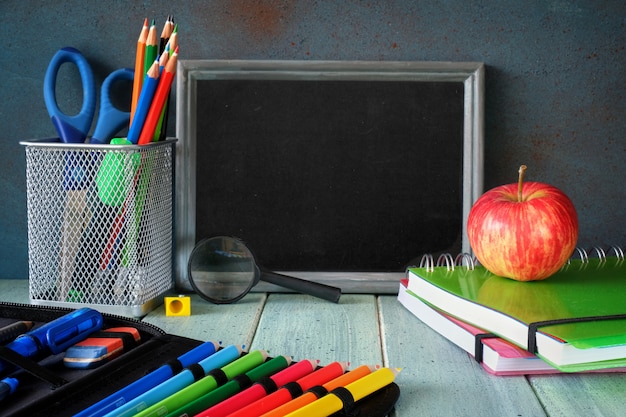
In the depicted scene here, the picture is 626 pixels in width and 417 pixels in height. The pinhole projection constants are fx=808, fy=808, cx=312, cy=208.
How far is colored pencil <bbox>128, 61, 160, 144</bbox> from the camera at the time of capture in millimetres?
961

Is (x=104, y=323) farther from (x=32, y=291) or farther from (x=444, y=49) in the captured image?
(x=444, y=49)

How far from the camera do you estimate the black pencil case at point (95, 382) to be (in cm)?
64

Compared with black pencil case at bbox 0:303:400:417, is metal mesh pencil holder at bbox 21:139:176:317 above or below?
above

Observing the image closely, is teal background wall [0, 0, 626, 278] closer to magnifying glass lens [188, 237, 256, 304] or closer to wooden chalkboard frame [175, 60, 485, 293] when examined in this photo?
wooden chalkboard frame [175, 60, 485, 293]

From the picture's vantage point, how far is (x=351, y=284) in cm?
104

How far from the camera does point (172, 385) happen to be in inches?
25.4

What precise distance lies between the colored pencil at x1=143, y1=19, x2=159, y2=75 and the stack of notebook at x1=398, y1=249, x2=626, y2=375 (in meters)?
0.41

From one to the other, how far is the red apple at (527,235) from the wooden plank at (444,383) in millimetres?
112

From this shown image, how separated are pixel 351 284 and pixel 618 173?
38 centimetres

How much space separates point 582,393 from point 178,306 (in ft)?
1.52

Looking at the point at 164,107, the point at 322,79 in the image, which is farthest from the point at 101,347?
the point at 322,79

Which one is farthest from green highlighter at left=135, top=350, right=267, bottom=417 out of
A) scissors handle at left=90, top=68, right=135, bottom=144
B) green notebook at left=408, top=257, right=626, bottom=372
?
scissors handle at left=90, top=68, right=135, bottom=144

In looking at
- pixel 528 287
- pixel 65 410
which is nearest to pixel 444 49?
pixel 528 287

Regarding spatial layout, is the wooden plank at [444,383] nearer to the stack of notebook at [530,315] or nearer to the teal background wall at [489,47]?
the stack of notebook at [530,315]
